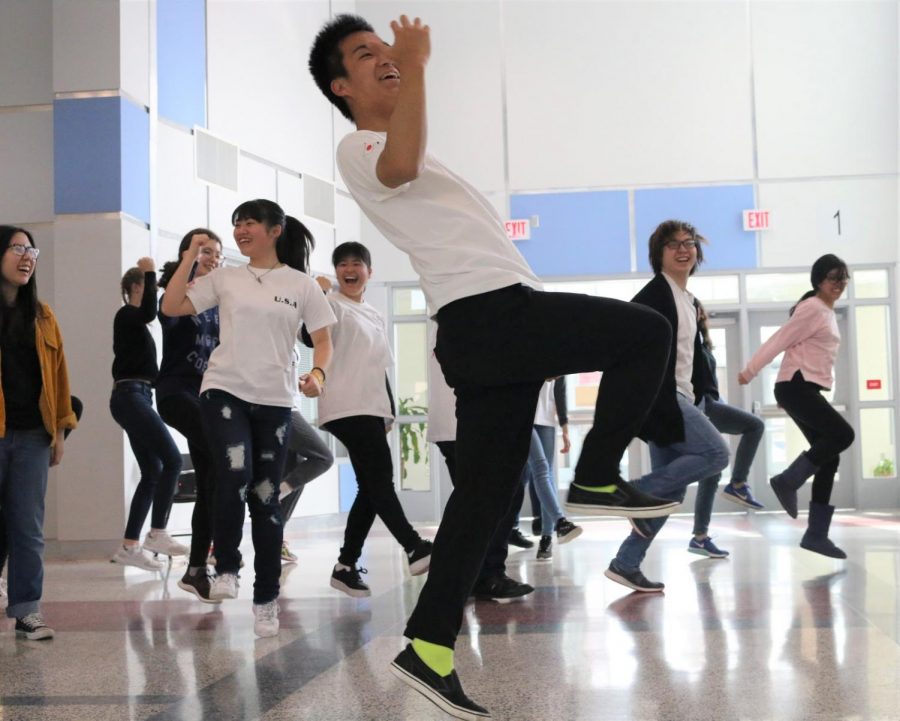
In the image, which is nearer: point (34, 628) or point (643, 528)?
point (34, 628)

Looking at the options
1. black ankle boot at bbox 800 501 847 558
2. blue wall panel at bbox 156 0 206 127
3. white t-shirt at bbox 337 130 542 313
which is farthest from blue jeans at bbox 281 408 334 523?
blue wall panel at bbox 156 0 206 127

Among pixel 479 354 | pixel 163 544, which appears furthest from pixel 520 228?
pixel 479 354

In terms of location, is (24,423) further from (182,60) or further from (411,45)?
(182,60)

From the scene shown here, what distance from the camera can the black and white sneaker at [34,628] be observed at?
3.61 m

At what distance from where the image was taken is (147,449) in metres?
6.00

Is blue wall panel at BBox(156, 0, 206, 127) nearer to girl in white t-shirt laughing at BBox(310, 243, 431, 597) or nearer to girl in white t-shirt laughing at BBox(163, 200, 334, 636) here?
girl in white t-shirt laughing at BBox(310, 243, 431, 597)

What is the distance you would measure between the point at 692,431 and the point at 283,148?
656 cm

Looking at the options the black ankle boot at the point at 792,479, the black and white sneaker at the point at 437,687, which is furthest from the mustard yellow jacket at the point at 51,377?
the black ankle boot at the point at 792,479

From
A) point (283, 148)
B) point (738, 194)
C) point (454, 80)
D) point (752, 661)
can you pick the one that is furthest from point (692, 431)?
point (454, 80)

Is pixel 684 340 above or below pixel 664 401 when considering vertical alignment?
above


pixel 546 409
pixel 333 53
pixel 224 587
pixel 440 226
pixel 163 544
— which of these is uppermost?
pixel 333 53

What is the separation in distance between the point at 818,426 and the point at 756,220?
6.29 m

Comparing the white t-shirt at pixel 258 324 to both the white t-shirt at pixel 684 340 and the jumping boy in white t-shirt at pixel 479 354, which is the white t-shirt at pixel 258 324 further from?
the jumping boy in white t-shirt at pixel 479 354

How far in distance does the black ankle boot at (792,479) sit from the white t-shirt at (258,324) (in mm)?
2952
